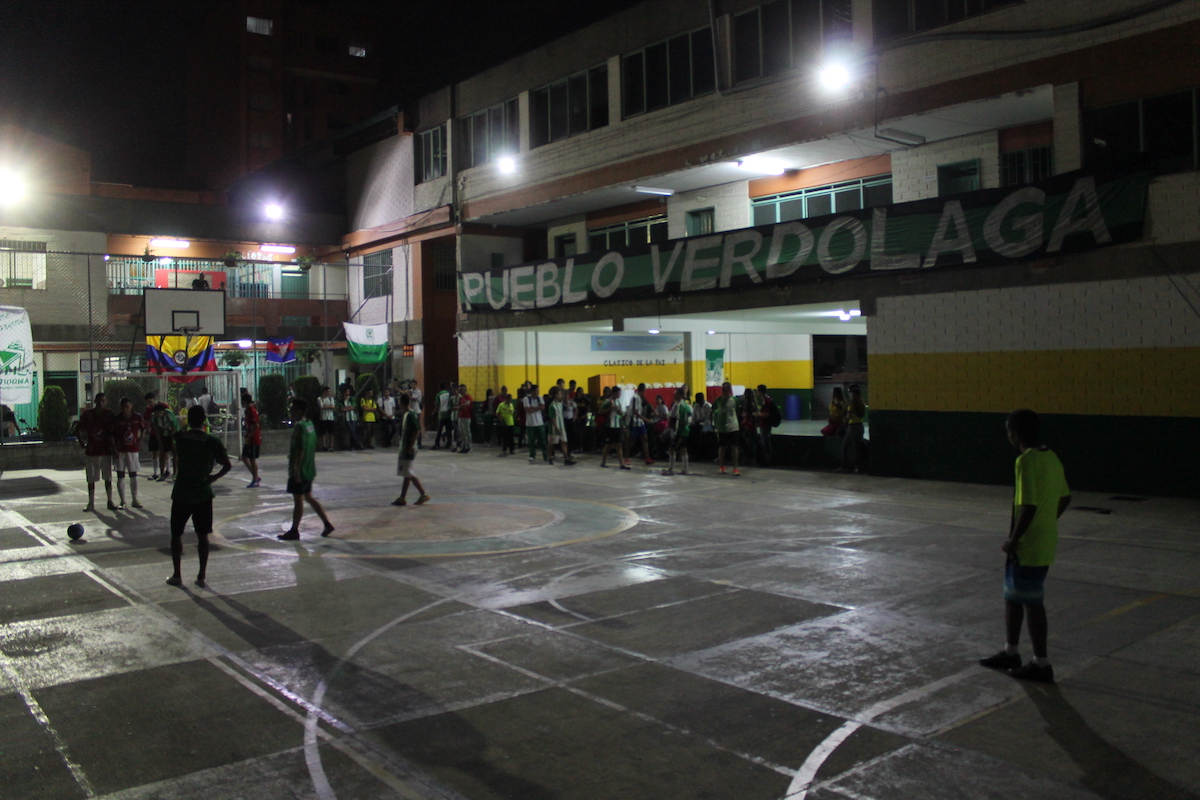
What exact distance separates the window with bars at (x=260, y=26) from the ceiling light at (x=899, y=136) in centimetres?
5793

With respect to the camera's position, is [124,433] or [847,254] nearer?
[124,433]

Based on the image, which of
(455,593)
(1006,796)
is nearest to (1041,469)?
(1006,796)

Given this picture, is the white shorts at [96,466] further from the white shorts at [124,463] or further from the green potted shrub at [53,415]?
the green potted shrub at [53,415]

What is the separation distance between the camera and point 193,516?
9570 mm

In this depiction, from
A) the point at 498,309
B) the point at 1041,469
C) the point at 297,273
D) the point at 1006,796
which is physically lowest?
the point at 1006,796

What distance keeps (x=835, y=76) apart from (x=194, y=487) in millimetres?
15646

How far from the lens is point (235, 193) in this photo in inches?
1913

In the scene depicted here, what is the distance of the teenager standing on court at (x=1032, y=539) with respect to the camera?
6.29 meters

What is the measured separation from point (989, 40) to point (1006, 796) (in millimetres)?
16018

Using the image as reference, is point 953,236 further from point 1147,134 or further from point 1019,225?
point 1147,134

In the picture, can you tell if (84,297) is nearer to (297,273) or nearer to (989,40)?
(297,273)

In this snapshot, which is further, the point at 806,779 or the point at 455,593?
the point at 455,593

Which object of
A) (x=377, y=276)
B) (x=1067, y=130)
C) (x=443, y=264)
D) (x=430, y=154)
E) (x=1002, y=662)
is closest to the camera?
(x=1002, y=662)

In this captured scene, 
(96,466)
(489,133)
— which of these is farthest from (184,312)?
(489,133)
